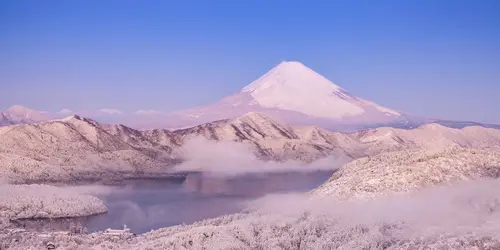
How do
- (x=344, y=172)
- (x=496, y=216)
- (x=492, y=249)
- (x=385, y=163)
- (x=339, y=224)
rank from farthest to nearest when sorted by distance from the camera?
(x=344, y=172) < (x=385, y=163) < (x=339, y=224) < (x=496, y=216) < (x=492, y=249)

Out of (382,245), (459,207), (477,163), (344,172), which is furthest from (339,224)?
(344,172)

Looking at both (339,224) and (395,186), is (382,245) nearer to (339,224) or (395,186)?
(339,224)

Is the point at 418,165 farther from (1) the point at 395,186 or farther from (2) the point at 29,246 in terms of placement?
(2) the point at 29,246

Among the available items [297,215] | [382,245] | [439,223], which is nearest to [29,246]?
[297,215]

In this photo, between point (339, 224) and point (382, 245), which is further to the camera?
point (339, 224)

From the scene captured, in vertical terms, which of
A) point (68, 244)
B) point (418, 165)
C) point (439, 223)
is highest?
point (418, 165)

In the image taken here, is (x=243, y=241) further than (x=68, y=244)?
No

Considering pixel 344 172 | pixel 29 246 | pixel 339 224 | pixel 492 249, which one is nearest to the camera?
pixel 492 249

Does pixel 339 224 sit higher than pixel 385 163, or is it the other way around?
pixel 385 163

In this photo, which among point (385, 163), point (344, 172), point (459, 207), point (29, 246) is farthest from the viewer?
point (344, 172)
